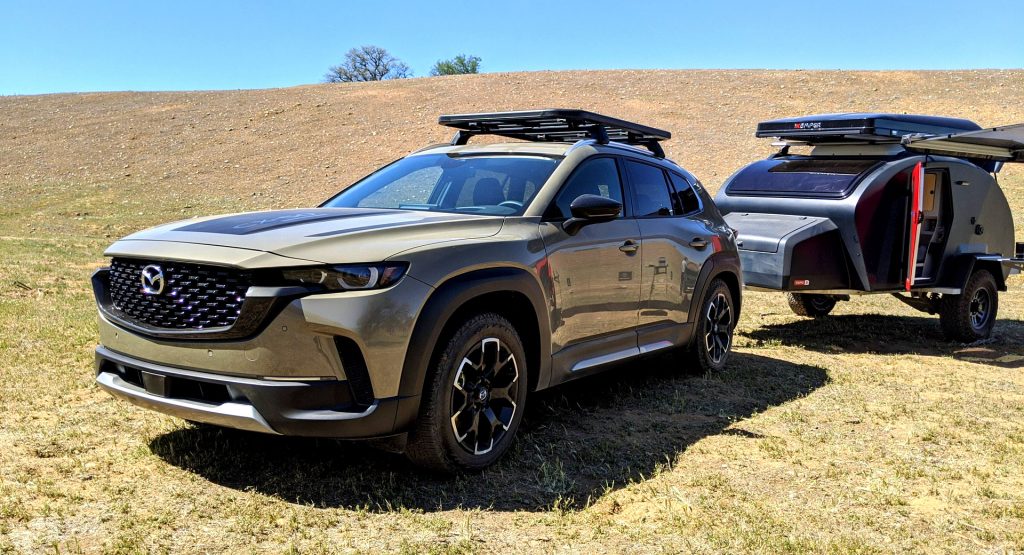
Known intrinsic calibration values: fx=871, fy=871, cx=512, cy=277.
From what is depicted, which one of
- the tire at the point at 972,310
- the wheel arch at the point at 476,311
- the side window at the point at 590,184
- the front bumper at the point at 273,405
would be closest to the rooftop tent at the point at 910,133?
the tire at the point at 972,310

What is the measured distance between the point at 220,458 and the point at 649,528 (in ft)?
7.40

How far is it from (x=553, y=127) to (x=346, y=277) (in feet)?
9.47

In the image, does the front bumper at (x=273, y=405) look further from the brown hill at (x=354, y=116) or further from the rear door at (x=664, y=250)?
the brown hill at (x=354, y=116)

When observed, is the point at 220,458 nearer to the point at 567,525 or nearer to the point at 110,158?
the point at 567,525

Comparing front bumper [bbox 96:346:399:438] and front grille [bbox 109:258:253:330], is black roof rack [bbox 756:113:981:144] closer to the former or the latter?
front bumper [bbox 96:346:399:438]

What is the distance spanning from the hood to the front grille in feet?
0.37

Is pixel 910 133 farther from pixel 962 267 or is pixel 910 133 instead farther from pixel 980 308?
pixel 980 308

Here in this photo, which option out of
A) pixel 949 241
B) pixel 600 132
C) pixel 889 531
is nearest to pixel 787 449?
pixel 889 531

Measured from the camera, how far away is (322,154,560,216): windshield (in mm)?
5227

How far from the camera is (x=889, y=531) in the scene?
403 cm

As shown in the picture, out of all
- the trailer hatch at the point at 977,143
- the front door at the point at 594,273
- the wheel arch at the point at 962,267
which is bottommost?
the wheel arch at the point at 962,267

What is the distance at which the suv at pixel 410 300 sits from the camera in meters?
3.80

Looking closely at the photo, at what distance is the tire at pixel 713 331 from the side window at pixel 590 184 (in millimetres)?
1392

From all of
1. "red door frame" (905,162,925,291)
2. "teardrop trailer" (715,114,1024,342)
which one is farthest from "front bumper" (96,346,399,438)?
"red door frame" (905,162,925,291)
